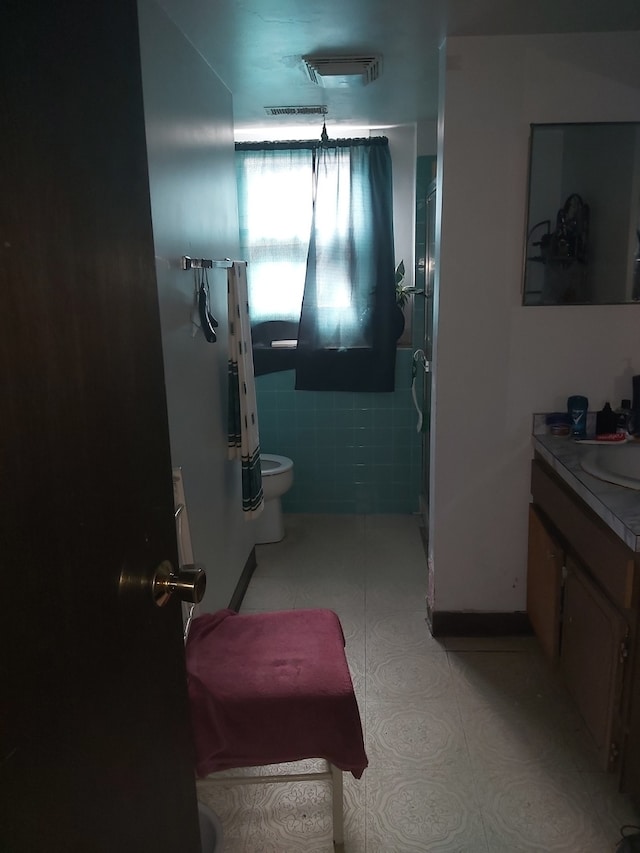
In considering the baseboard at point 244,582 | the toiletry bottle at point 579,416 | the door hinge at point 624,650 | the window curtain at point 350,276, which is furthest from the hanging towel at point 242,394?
the door hinge at point 624,650

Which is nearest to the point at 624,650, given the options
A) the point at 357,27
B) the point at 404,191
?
the point at 357,27

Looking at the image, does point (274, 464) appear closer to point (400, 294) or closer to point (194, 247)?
point (400, 294)

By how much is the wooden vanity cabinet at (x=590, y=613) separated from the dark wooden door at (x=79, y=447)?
117 cm

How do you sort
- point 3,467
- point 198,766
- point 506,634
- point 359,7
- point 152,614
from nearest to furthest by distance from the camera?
point 3,467, point 152,614, point 198,766, point 359,7, point 506,634

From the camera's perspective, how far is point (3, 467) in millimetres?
597

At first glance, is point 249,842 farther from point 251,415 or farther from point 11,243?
point 11,243

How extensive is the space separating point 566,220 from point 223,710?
1940 millimetres

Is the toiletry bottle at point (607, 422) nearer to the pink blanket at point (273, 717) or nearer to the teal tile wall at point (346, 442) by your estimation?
the pink blanket at point (273, 717)

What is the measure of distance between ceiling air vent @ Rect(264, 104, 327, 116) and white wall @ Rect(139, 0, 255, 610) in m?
0.39

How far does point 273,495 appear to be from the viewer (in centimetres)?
346

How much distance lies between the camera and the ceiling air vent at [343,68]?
92.5 inches

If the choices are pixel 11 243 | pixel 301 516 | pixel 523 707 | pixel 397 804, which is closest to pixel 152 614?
pixel 11 243

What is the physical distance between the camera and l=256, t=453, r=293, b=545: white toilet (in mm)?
3436

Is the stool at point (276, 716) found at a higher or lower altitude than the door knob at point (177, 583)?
lower
